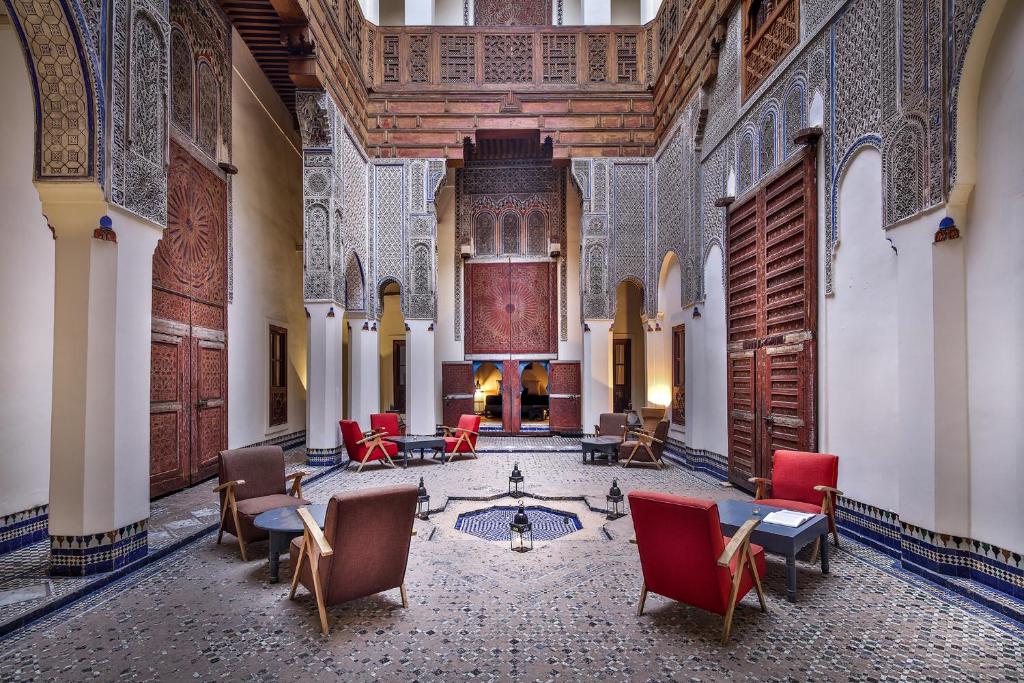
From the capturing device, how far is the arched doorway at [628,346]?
43.5 feet

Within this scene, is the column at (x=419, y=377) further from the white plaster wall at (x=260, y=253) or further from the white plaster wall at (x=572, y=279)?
the white plaster wall at (x=572, y=279)

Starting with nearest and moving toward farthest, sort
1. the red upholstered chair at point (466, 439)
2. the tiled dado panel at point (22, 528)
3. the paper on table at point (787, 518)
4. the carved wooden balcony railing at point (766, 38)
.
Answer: the paper on table at point (787, 518), the tiled dado panel at point (22, 528), the carved wooden balcony railing at point (766, 38), the red upholstered chair at point (466, 439)

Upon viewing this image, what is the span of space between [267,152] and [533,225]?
556 cm

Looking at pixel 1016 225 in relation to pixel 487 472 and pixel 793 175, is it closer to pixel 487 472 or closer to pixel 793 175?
pixel 793 175

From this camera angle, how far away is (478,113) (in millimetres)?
9875

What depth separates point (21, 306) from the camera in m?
4.14

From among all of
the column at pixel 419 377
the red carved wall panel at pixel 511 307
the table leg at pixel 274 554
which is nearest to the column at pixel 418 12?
the red carved wall panel at pixel 511 307

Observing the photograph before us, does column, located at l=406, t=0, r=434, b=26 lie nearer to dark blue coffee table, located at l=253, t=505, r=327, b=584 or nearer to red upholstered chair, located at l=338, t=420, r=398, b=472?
red upholstered chair, located at l=338, t=420, r=398, b=472

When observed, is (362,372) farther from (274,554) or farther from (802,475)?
(802,475)

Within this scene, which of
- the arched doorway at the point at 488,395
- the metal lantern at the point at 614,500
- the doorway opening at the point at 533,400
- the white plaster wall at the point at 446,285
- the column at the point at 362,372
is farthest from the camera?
the arched doorway at the point at 488,395

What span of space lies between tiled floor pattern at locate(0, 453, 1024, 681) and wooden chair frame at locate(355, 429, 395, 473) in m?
3.60

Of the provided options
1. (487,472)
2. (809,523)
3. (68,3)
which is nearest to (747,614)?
(809,523)

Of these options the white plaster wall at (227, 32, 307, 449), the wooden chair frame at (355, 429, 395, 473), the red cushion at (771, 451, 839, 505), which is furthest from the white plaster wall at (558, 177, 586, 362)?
the red cushion at (771, 451, 839, 505)

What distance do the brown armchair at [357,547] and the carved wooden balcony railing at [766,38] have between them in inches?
226
